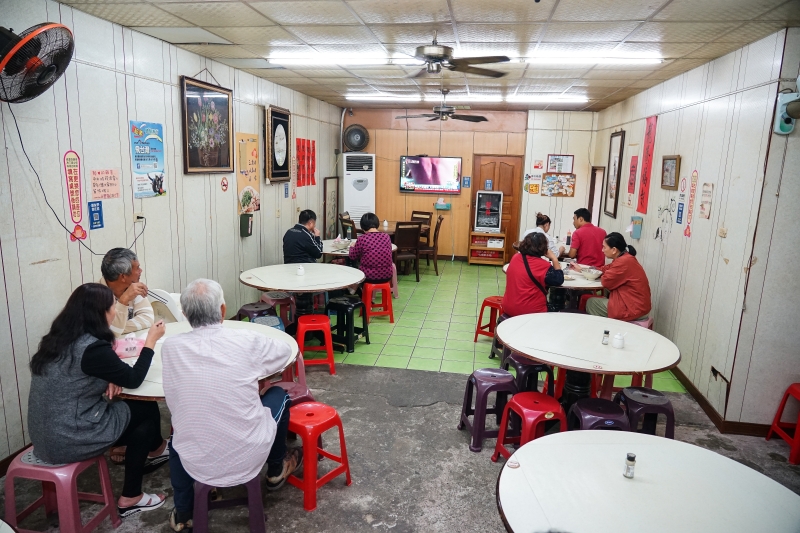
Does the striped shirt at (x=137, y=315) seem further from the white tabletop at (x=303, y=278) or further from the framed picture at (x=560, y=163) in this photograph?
the framed picture at (x=560, y=163)

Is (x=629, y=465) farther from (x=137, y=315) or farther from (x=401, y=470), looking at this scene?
(x=137, y=315)

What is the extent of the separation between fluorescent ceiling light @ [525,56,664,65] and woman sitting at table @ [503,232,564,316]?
1.82m

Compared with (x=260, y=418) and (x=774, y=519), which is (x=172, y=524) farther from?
(x=774, y=519)

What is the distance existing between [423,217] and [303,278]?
17.5 ft

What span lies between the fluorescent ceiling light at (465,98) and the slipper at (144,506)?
6658mm

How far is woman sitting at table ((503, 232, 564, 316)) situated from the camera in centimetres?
457

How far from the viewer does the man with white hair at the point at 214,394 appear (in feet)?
7.59

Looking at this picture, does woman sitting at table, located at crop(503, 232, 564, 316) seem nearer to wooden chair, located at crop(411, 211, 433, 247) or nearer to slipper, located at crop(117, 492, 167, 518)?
slipper, located at crop(117, 492, 167, 518)

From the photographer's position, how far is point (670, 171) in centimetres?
549

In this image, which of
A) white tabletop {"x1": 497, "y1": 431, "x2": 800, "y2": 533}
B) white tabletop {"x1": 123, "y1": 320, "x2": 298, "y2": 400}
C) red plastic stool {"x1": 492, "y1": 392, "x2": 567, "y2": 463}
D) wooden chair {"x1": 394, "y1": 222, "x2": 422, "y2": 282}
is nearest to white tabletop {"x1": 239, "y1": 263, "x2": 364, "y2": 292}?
white tabletop {"x1": 123, "y1": 320, "x2": 298, "y2": 400}

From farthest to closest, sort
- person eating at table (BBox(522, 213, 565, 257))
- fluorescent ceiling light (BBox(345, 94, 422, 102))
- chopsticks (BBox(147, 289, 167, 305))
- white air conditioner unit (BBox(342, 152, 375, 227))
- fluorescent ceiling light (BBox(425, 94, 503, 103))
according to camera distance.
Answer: white air conditioner unit (BBox(342, 152, 375, 227)) < fluorescent ceiling light (BBox(345, 94, 422, 102)) < fluorescent ceiling light (BBox(425, 94, 503, 103)) < person eating at table (BBox(522, 213, 565, 257)) < chopsticks (BBox(147, 289, 167, 305))

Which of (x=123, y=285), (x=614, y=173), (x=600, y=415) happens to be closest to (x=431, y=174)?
(x=614, y=173)

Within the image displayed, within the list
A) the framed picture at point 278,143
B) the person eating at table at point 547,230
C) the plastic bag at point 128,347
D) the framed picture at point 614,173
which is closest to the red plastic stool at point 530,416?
the plastic bag at point 128,347

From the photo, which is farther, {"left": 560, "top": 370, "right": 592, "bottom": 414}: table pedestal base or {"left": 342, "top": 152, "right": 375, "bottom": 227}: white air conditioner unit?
{"left": 342, "top": 152, "right": 375, "bottom": 227}: white air conditioner unit
